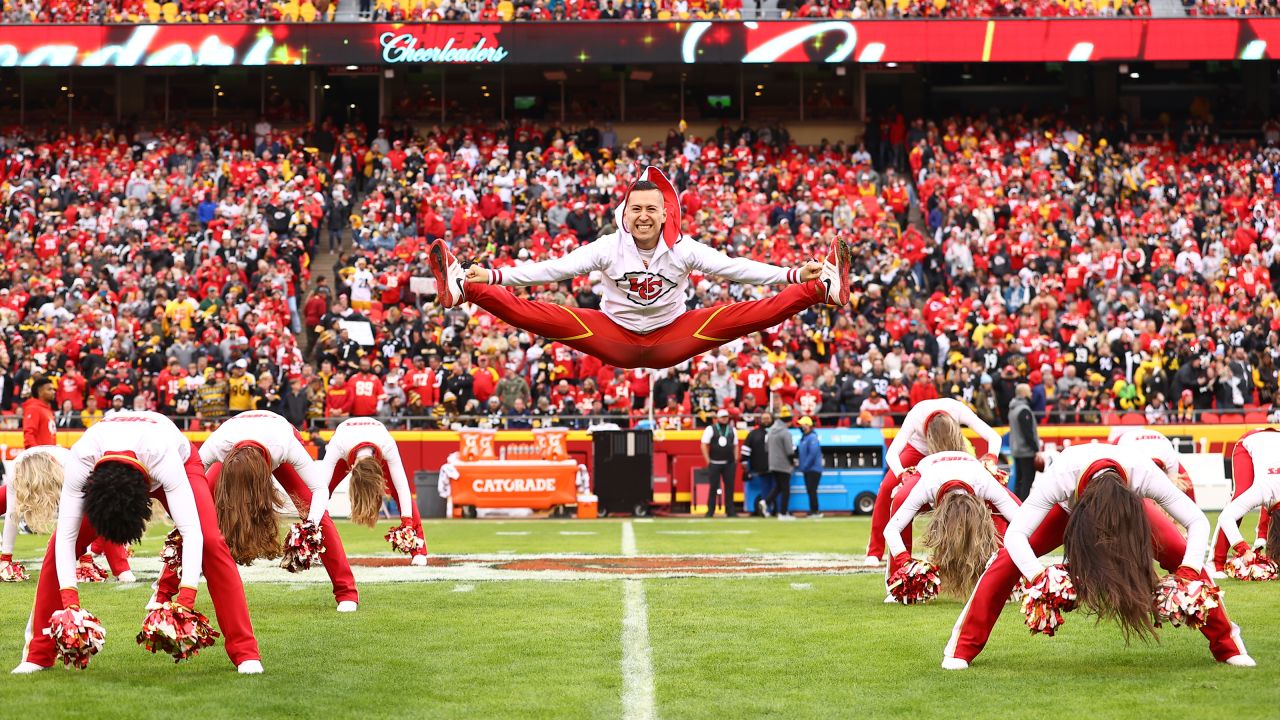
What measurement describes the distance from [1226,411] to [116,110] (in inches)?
1033

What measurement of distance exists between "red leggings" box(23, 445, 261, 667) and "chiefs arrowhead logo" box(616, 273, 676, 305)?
304cm

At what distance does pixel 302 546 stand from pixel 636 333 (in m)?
2.75

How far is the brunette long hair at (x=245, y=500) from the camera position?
33.1 feet

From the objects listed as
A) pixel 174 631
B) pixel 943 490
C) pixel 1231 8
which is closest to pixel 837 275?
pixel 943 490

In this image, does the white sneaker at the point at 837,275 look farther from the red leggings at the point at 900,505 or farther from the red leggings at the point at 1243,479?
the red leggings at the point at 1243,479

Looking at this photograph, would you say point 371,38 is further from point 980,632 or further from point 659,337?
point 980,632

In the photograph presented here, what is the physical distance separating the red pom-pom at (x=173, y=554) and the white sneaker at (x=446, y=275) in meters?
2.08

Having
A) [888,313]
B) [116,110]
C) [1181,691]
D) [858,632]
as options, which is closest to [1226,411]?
[888,313]

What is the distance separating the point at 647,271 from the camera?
32.0 ft

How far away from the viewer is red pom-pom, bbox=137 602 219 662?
7.44 m

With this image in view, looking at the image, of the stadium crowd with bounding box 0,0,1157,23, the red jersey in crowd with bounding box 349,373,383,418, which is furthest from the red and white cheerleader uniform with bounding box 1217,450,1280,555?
the stadium crowd with bounding box 0,0,1157,23

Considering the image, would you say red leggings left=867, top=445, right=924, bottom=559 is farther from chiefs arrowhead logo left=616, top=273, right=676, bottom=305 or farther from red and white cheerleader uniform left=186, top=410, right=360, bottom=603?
red and white cheerleader uniform left=186, top=410, right=360, bottom=603

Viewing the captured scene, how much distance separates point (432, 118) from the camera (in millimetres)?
36531

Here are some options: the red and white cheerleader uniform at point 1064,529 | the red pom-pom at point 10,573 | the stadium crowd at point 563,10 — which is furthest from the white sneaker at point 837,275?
the stadium crowd at point 563,10
